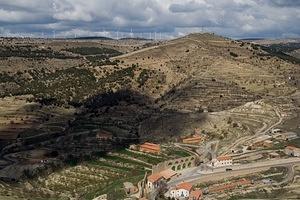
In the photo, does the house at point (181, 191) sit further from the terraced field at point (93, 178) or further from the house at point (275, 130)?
the house at point (275, 130)

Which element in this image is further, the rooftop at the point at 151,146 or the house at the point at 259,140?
the house at the point at 259,140

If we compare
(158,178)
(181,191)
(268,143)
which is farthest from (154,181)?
(268,143)

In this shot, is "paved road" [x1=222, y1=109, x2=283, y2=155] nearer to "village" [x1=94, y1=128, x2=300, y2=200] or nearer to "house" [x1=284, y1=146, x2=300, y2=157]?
"village" [x1=94, y1=128, x2=300, y2=200]

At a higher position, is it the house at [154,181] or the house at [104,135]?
the house at [104,135]

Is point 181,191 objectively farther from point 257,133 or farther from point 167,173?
point 257,133

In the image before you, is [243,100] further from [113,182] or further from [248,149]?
[113,182]

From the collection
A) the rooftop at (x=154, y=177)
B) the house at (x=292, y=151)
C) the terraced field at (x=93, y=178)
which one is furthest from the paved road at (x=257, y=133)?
the rooftop at (x=154, y=177)
